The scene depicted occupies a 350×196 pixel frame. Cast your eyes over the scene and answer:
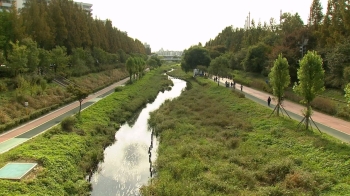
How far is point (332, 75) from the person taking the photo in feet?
101

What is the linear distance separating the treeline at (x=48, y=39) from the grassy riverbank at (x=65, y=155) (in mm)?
10204

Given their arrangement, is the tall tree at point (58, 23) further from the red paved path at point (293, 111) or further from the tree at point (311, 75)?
the tree at point (311, 75)

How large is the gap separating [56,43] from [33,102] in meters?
21.3

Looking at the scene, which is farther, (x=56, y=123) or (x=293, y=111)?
(x=293, y=111)

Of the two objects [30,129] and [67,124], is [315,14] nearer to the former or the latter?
[67,124]

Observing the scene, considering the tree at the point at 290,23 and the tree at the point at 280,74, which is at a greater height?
the tree at the point at 290,23

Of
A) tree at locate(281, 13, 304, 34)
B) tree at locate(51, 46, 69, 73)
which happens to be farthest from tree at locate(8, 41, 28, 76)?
tree at locate(281, 13, 304, 34)

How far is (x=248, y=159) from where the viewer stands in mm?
16047

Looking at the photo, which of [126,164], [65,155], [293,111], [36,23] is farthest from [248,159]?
[36,23]

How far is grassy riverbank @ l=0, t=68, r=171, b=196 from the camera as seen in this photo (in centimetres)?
1247

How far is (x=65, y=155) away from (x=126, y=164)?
165 inches

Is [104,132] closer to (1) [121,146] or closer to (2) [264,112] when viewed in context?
(1) [121,146]

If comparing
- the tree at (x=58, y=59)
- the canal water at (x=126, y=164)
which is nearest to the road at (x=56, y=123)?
the canal water at (x=126, y=164)

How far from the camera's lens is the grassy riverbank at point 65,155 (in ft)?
40.9
